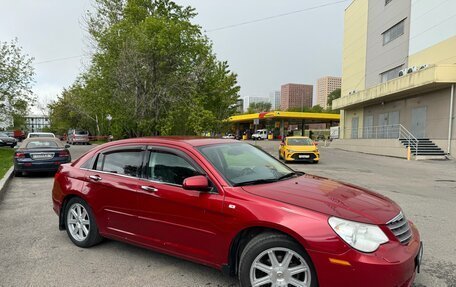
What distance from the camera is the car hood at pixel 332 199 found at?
291 centimetres

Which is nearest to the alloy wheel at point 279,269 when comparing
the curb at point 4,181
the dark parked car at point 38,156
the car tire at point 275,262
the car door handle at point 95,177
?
the car tire at point 275,262

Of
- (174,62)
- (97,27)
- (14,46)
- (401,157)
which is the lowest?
(401,157)

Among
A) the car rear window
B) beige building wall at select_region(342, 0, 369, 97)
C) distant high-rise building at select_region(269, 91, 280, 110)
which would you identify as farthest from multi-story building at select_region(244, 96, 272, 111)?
the car rear window

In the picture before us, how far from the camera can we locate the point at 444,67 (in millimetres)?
20172

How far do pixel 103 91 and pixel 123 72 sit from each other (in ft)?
7.47

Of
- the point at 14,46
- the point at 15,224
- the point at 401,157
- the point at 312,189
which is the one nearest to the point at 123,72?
the point at 14,46

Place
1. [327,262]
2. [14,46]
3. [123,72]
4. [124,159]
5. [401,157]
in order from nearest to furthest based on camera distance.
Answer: [327,262] → [124,159] → [123,72] → [14,46] → [401,157]

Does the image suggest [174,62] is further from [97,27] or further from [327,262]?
[327,262]

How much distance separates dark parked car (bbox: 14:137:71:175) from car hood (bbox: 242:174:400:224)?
9993 millimetres

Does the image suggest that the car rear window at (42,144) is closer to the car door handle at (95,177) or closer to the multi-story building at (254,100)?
the car door handle at (95,177)

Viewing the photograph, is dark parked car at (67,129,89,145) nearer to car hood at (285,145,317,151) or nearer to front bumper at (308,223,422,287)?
car hood at (285,145,317,151)

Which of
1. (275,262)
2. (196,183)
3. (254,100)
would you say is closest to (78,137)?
(196,183)

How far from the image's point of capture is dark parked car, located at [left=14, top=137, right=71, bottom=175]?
11.0 meters

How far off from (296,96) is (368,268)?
379 ft
